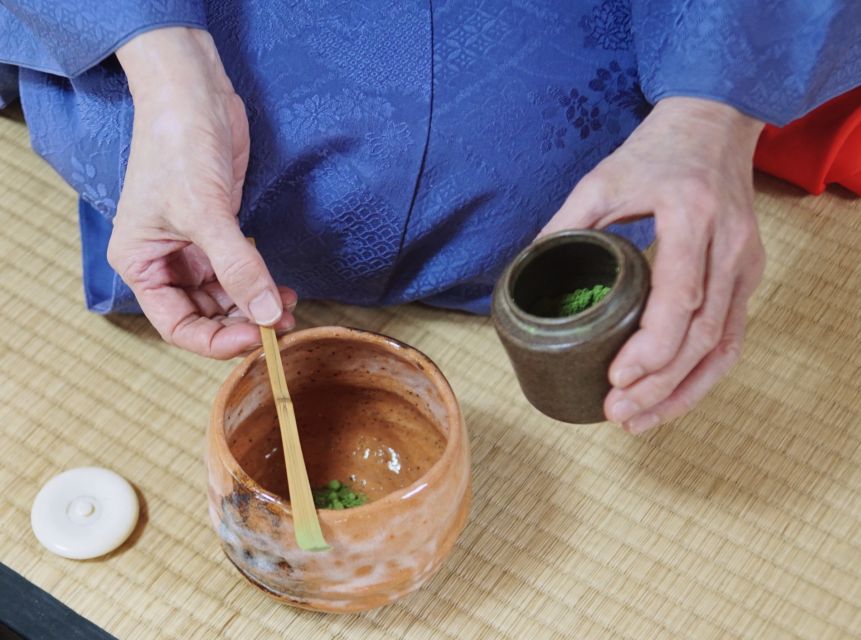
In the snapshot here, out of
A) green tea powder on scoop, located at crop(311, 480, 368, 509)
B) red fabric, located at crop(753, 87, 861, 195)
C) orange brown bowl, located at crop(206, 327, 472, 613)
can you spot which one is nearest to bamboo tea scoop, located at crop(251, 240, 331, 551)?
orange brown bowl, located at crop(206, 327, 472, 613)

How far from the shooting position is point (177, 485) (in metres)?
1.25

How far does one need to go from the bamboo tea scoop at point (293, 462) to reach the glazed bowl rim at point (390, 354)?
0.04 feet

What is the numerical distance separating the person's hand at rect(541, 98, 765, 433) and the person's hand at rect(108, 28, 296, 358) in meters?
0.30

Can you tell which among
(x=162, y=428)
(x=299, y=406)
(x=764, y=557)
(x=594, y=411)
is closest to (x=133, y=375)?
(x=162, y=428)

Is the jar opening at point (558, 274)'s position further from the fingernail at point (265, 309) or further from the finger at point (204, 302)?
the finger at point (204, 302)

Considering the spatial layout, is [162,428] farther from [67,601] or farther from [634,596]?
[634,596]

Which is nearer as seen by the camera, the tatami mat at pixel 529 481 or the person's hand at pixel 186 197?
the person's hand at pixel 186 197

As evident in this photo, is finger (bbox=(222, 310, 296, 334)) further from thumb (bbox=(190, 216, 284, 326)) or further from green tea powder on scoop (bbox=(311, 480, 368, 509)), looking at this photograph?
green tea powder on scoop (bbox=(311, 480, 368, 509))

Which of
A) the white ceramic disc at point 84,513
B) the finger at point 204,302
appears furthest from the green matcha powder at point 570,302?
the white ceramic disc at point 84,513

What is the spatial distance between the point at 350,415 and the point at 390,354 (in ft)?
0.43

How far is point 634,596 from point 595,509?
0.35ft

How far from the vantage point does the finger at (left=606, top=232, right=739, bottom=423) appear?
966 mm

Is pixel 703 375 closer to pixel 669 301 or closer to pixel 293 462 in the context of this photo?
pixel 669 301

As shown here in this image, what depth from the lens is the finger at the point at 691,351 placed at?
0.97m
